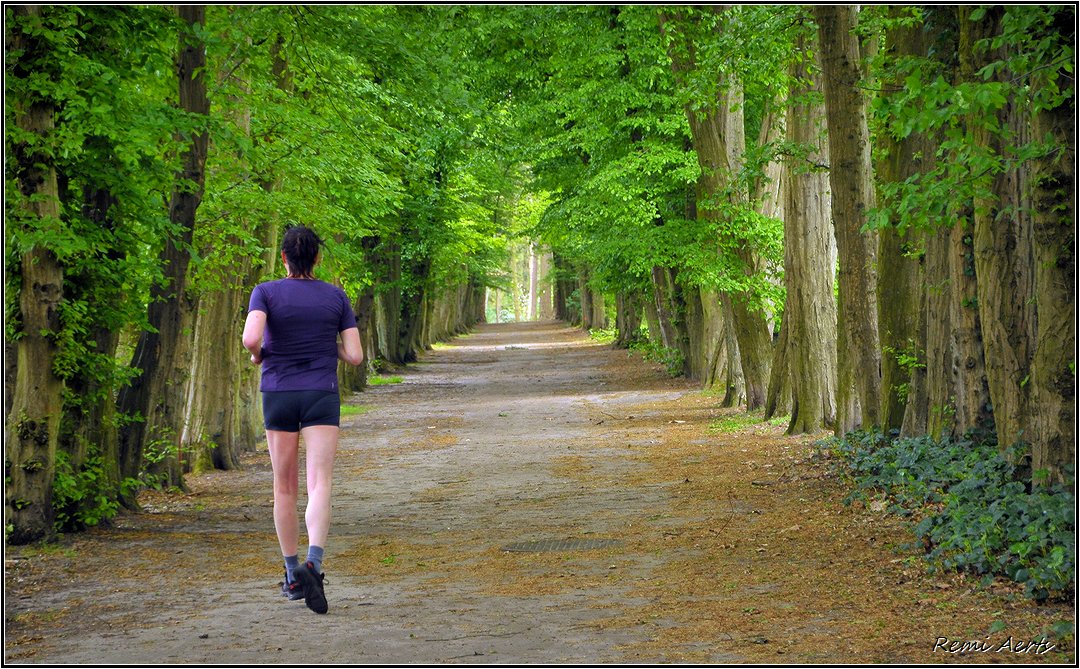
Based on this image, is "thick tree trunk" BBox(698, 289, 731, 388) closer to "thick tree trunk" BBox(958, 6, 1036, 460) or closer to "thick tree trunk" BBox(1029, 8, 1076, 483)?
"thick tree trunk" BBox(958, 6, 1036, 460)

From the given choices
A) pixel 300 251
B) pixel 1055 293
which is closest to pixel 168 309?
pixel 300 251

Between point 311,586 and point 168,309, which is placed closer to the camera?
point 311,586

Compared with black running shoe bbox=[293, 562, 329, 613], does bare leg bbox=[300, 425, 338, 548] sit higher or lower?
higher

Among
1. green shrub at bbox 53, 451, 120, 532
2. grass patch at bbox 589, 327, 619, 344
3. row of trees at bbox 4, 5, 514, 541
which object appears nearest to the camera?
row of trees at bbox 4, 5, 514, 541

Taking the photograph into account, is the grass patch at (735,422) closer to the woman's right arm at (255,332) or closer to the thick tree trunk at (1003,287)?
the thick tree trunk at (1003,287)

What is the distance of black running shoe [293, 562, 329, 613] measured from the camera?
22.3 feet

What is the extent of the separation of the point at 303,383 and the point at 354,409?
62.4 feet

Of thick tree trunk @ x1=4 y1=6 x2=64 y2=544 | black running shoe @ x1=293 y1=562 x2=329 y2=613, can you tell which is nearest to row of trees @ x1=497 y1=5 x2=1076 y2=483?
black running shoe @ x1=293 y1=562 x2=329 y2=613

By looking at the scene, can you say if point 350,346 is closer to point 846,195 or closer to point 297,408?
point 297,408

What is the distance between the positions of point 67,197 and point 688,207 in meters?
16.1

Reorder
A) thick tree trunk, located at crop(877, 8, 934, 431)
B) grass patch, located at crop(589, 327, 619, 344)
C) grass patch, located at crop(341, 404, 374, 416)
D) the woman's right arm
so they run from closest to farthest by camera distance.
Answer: the woman's right arm, thick tree trunk, located at crop(877, 8, 934, 431), grass patch, located at crop(341, 404, 374, 416), grass patch, located at crop(589, 327, 619, 344)

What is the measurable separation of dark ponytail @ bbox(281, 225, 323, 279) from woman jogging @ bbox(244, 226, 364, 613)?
1.6 inches

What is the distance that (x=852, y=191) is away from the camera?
1370 cm

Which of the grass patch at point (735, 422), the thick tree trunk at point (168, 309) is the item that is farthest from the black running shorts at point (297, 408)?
the grass patch at point (735, 422)
